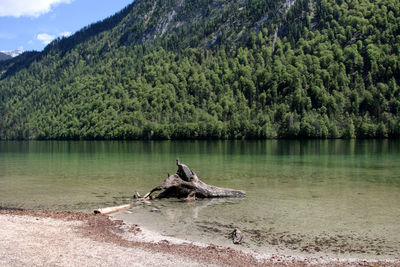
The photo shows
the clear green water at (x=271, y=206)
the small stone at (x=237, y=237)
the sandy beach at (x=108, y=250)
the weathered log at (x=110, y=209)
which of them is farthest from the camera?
the weathered log at (x=110, y=209)

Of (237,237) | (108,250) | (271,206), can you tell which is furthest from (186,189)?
(108,250)

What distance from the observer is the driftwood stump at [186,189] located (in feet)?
89.8

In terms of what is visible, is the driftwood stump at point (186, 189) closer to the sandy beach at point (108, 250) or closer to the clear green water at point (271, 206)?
the clear green water at point (271, 206)

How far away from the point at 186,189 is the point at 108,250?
1280cm

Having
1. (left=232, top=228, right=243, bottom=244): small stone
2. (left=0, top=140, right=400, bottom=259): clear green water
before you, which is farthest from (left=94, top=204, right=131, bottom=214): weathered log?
(left=232, top=228, right=243, bottom=244): small stone

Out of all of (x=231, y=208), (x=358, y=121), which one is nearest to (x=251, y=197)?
(x=231, y=208)

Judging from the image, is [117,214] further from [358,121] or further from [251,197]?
[358,121]

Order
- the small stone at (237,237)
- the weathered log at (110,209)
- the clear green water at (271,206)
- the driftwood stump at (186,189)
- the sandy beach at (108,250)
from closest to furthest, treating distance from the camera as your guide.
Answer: the sandy beach at (108,250) → the small stone at (237,237) → the clear green water at (271,206) → the weathered log at (110,209) → the driftwood stump at (186,189)

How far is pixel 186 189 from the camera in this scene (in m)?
27.5

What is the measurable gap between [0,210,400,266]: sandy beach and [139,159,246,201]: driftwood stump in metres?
8.21

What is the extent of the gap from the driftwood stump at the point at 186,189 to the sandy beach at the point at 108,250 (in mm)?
8209

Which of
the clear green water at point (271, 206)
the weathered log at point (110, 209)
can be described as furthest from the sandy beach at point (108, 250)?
the weathered log at point (110, 209)

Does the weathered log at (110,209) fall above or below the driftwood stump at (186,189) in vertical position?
below

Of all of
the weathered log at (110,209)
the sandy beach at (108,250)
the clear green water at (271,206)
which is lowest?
the clear green water at (271,206)
